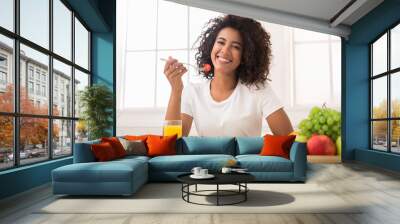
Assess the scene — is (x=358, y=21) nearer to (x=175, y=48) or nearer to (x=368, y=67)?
(x=368, y=67)

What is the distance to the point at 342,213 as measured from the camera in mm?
3615

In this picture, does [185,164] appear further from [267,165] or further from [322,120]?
[322,120]

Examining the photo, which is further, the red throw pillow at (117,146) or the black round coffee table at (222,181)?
the red throw pillow at (117,146)

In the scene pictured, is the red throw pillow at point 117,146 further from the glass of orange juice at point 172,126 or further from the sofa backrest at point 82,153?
the glass of orange juice at point 172,126

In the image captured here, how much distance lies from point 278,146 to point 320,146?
126 inches

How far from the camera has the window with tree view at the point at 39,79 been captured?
14.9ft

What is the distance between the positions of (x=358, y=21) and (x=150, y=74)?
460 cm

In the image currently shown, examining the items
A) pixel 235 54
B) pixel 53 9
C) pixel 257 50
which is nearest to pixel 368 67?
pixel 257 50

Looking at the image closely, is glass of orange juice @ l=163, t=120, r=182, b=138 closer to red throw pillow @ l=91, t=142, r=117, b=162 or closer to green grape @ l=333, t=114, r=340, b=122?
red throw pillow @ l=91, t=142, r=117, b=162

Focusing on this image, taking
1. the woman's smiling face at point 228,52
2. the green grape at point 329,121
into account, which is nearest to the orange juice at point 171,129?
the woman's smiling face at point 228,52

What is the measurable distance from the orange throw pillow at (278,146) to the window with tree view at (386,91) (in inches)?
97.6

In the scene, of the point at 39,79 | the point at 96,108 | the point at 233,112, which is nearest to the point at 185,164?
the point at 39,79

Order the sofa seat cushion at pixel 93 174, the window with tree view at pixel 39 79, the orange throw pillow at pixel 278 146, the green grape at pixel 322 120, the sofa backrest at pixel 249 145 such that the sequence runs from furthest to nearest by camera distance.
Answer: the green grape at pixel 322 120, the sofa backrest at pixel 249 145, the orange throw pillow at pixel 278 146, the window with tree view at pixel 39 79, the sofa seat cushion at pixel 93 174

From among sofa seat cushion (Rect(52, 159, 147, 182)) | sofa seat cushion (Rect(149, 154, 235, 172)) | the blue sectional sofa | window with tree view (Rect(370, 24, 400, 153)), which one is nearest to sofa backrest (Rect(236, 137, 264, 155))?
the blue sectional sofa
